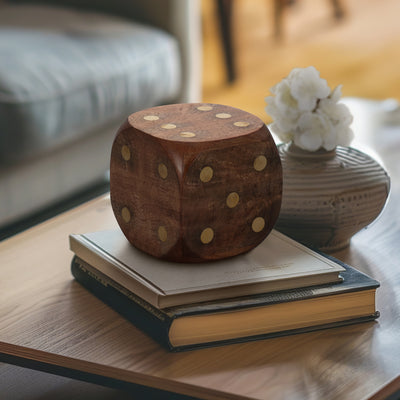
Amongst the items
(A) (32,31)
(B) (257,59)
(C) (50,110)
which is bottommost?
(B) (257,59)

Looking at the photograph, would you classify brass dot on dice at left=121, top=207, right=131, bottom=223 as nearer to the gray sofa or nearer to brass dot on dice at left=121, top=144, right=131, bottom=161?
brass dot on dice at left=121, top=144, right=131, bottom=161

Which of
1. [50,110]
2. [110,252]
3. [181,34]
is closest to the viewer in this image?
[110,252]

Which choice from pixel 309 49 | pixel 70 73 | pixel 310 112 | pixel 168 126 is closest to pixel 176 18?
pixel 70 73

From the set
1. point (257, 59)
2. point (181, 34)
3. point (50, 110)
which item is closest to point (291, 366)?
point (50, 110)

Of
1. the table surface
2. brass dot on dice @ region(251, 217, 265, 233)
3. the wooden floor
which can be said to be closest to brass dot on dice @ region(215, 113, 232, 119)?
brass dot on dice @ region(251, 217, 265, 233)

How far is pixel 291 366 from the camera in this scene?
0.56 metres

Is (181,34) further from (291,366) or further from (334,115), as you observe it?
(291,366)

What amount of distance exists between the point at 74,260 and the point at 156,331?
0.53ft

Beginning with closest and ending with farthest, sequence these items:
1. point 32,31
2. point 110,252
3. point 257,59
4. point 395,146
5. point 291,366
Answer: point 291,366
point 110,252
point 395,146
point 32,31
point 257,59

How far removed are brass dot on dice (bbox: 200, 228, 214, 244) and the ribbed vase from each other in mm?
158

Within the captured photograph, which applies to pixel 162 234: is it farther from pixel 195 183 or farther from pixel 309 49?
pixel 309 49

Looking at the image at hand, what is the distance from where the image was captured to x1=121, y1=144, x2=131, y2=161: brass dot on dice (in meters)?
0.64

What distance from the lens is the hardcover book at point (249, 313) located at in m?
0.58

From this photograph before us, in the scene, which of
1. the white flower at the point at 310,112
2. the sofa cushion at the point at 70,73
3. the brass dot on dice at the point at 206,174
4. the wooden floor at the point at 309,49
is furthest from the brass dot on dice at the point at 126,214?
the wooden floor at the point at 309,49
